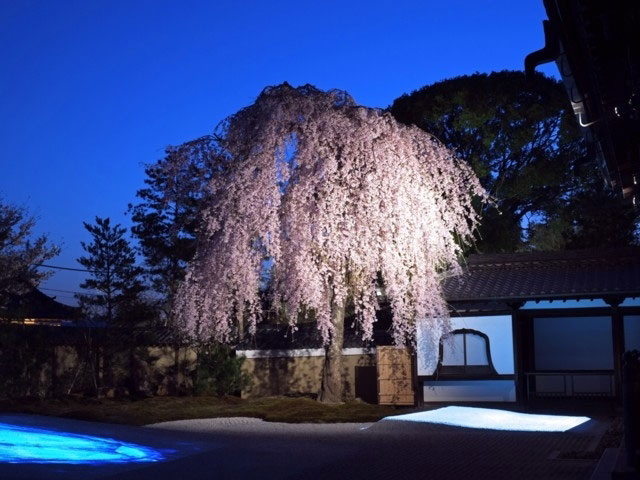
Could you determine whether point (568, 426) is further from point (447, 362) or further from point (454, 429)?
point (447, 362)

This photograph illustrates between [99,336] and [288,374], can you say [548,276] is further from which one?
[99,336]

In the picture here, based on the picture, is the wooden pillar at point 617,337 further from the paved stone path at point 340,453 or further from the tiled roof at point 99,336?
the tiled roof at point 99,336

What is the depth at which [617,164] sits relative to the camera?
12117 mm

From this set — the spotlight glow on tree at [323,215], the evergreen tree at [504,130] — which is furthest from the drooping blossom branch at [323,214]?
the evergreen tree at [504,130]

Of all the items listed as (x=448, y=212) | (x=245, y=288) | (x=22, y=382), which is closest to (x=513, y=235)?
(x=448, y=212)

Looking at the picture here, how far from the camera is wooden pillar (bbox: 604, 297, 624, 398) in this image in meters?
18.3

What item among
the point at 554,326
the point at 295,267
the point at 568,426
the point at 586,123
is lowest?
the point at 568,426

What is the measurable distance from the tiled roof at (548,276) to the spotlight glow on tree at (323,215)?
1263 mm

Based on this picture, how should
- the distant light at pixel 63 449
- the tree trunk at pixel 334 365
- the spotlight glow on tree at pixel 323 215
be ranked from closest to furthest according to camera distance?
1. the distant light at pixel 63 449
2. the spotlight glow on tree at pixel 323 215
3. the tree trunk at pixel 334 365

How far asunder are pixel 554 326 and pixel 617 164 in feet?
34.8

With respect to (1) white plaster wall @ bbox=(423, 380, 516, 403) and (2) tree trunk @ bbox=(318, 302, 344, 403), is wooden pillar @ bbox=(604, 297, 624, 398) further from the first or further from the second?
(2) tree trunk @ bbox=(318, 302, 344, 403)

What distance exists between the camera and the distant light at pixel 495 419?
50.6 ft

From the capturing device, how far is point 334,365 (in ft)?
66.2

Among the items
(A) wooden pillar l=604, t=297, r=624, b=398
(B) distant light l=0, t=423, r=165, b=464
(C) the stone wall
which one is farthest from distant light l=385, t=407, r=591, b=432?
(B) distant light l=0, t=423, r=165, b=464
